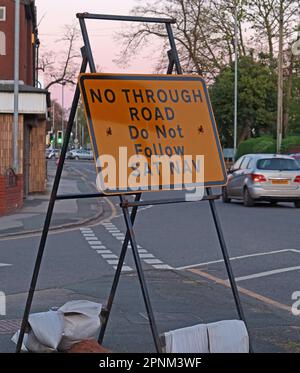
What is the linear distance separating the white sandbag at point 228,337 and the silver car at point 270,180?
19.6 meters

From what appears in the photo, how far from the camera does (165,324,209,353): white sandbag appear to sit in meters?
6.46

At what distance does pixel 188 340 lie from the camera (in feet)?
21.6

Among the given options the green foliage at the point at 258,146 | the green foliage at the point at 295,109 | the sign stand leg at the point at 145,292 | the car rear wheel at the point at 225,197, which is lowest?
the car rear wheel at the point at 225,197

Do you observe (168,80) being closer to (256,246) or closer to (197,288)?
(197,288)

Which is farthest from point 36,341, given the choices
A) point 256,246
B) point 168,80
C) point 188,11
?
point 188,11

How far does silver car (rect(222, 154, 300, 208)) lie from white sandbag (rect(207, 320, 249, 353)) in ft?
64.3

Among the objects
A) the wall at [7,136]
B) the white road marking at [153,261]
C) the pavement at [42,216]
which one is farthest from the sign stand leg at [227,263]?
the wall at [7,136]

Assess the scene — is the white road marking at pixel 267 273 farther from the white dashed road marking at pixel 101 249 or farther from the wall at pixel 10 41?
the wall at pixel 10 41

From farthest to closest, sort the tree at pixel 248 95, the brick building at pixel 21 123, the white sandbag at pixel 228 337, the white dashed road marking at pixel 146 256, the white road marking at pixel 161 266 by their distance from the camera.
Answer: the tree at pixel 248 95 < the brick building at pixel 21 123 < the white dashed road marking at pixel 146 256 < the white road marking at pixel 161 266 < the white sandbag at pixel 228 337

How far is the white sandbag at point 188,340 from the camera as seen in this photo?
6.46m

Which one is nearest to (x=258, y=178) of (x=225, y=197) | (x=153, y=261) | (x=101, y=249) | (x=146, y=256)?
(x=225, y=197)

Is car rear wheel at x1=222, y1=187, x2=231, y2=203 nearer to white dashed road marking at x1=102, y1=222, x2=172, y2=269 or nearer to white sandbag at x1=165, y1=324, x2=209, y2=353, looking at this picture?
white dashed road marking at x1=102, y1=222, x2=172, y2=269

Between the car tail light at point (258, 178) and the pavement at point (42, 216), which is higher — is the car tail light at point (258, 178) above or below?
above

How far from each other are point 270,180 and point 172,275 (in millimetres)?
14271
